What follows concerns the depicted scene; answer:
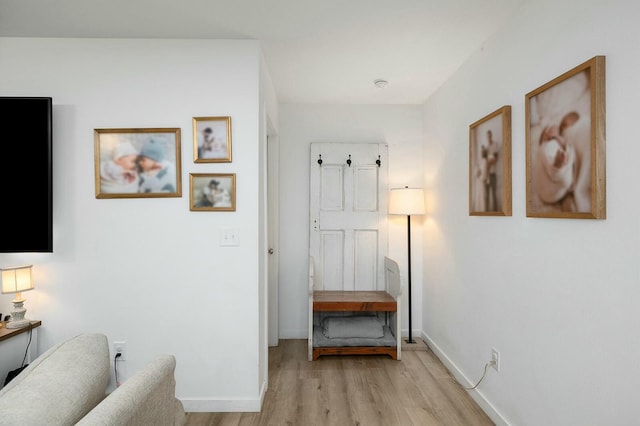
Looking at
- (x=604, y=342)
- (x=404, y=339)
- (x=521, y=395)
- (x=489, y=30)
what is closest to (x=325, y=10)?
(x=489, y=30)

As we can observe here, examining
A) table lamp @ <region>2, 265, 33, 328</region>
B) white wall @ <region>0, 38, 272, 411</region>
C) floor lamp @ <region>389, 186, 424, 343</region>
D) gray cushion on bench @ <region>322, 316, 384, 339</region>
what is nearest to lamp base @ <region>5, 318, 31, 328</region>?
table lamp @ <region>2, 265, 33, 328</region>

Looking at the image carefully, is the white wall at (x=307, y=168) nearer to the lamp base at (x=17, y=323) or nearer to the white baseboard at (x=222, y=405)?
the white baseboard at (x=222, y=405)

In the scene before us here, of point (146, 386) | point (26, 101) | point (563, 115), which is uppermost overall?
point (26, 101)

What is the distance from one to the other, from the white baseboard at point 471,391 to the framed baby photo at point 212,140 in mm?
2343

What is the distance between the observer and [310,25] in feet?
7.35

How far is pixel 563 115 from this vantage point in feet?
5.42

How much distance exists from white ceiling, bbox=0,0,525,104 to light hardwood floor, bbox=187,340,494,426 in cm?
250

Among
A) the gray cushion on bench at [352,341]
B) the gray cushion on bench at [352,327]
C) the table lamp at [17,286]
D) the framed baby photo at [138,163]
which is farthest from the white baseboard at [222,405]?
the framed baby photo at [138,163]

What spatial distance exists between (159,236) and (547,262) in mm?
2321

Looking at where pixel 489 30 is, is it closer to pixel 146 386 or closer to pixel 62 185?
pixel 146 386

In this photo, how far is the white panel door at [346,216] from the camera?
3771mm

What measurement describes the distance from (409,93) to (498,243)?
73.1 inches

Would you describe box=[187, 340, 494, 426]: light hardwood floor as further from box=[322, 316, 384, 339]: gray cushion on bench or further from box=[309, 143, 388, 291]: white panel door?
box=[309, 143, 388, 291]: white panel door

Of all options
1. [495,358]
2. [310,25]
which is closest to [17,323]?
[310,25]
